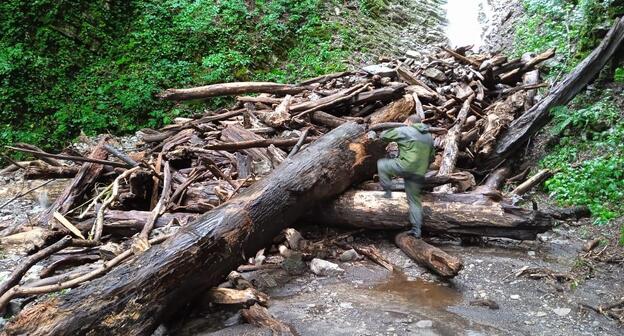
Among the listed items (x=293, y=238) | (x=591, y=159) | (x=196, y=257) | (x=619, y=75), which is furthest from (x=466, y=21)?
(x=196, y=257)

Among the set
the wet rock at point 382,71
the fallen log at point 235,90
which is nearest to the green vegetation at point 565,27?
the wet rock at point 382,71

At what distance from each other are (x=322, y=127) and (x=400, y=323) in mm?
4648

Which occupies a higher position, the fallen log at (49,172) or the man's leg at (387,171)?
the man's leg at (387,171)

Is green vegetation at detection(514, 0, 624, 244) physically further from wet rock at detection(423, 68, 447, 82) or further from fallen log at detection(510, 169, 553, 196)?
wet rock at detection(423, 68, 447, 82)

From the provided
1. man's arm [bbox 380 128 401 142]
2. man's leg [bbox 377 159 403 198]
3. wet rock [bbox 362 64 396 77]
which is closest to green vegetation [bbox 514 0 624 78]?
wet rock [bbox 362 64 396 77]

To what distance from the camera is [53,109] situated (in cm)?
1240

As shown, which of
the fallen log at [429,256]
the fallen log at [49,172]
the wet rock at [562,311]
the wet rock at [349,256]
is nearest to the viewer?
the wet rock at [562,311]

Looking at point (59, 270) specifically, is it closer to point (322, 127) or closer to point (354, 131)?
point (354, 131)

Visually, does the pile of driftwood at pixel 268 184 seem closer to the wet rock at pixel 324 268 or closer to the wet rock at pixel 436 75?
the wet rock at pixel 436 75

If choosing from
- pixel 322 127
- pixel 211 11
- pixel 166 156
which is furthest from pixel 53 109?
pixel 322 127

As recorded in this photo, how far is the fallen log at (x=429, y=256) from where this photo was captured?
4496 millimetres

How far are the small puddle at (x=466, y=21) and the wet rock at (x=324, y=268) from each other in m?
14.1

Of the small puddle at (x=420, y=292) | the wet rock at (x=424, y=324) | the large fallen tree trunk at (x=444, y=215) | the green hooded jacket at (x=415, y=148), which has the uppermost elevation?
the green hooded jacket at (x=415, y=148)

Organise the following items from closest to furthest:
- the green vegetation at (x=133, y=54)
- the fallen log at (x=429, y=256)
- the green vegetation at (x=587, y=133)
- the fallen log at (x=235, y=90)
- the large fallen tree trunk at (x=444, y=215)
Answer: the fallen log at (x=429, y=256)
the large fallen tree trunk at (x=444, y=215)
the green vegetation at (x=587, y=133)
the fallen log at (x=235, y=90)
the green vegetation at (x=133, y=54)
